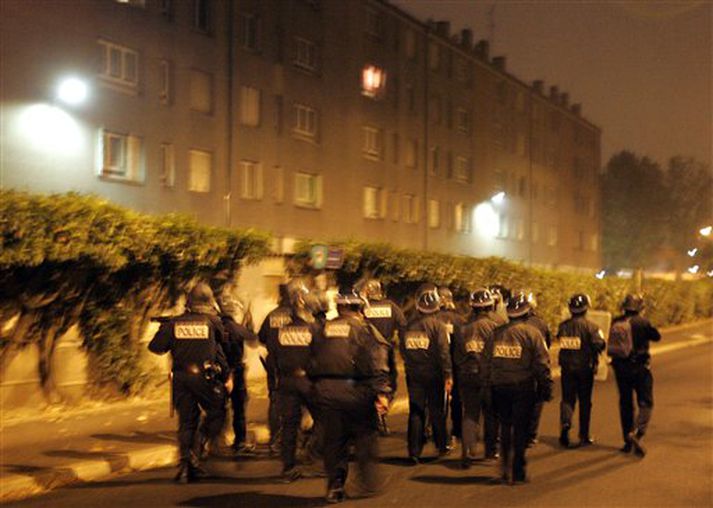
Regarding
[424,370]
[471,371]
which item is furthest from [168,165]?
[424,370]

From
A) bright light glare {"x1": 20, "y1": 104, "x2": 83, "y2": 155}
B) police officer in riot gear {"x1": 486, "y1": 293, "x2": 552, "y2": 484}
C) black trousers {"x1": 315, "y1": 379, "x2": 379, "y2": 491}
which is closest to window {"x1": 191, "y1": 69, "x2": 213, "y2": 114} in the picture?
bright light glare {"x1": 20, "y1": 104, "x2": 83, "y2": 155}

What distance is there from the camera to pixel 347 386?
7.92 m

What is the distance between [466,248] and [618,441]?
39.7m

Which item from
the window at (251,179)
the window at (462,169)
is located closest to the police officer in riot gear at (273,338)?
the window at (251,179)

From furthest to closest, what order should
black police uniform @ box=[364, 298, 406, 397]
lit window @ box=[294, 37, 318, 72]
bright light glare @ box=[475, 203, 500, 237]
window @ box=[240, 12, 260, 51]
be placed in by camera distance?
bright light glare @ box=[475, 203, 500, 237], lit window @ box=[294, 37, 318, 72], window @ box=[240, 12, 260, 51], black police uniform @ box=[364, 298, 406, 397]

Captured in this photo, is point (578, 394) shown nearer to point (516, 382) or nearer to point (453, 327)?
point (453, 327)

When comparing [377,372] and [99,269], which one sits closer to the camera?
[377,372]

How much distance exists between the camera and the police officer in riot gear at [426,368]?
9953 millimetres

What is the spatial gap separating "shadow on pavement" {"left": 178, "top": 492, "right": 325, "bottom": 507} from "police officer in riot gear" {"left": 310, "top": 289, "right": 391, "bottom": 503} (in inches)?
10.8

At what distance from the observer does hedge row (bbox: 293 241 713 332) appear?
18969 millimetres

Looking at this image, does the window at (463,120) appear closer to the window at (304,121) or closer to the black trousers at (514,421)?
the window at (304,121)

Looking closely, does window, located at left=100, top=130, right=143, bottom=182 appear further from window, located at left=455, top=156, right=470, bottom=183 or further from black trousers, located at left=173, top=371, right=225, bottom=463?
window, located at left=455, top=156, right=470, bottom=183

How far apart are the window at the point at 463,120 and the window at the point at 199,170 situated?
20.9m

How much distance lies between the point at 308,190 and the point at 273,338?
2833 centimetres
